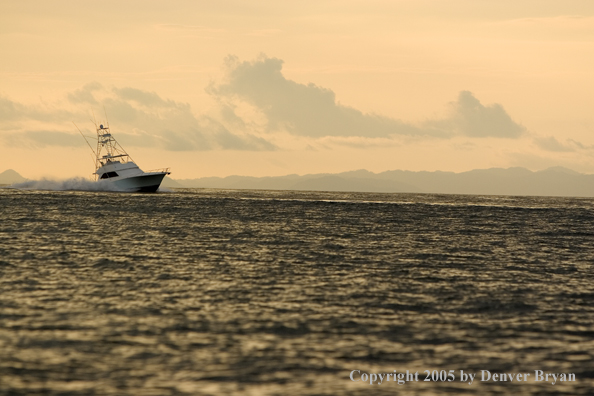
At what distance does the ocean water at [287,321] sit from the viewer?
12.1 m

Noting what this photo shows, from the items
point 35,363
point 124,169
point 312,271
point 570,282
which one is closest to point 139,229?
point 312,271

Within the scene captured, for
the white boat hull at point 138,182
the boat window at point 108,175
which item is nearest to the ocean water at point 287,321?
the white boat hull at point 138,182

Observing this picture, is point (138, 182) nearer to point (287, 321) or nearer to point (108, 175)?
point (108, 175)

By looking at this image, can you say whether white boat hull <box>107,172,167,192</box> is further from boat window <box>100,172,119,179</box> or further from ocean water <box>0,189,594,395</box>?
ocean water <box>0,189,594,395</box>

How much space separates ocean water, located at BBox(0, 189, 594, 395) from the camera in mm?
12055

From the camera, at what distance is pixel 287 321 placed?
16672 mm

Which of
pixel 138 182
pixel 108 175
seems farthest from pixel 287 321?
pixel 108 175

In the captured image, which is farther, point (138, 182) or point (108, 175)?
point (138, 182)

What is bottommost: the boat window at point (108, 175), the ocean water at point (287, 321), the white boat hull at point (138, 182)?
the ocean water at point (287, 321)

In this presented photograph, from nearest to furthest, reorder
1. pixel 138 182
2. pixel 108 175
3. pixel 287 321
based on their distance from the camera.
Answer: pixel 287 321, pixel 108 175, pixel 138 182

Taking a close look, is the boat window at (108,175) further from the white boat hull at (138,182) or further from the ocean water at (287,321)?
the ocean water at (287,321)

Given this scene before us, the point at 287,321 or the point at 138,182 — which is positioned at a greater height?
the point at 138,182

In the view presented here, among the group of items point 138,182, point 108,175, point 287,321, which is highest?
point 108,175

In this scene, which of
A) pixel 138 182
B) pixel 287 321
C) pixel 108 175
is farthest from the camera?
pixel 138 182
